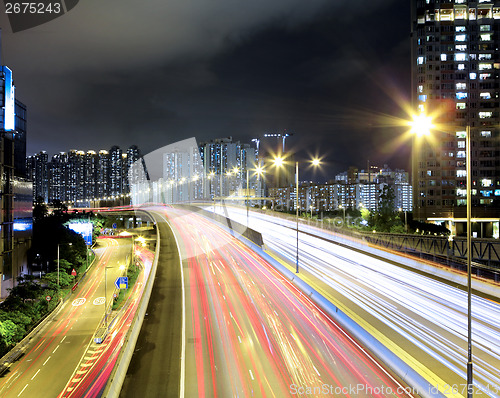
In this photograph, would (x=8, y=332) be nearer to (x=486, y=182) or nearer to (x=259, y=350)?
(x=259, y=350)

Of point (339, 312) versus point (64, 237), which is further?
point (64, 237)

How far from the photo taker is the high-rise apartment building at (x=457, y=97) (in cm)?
7200

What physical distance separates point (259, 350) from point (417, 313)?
8.19m

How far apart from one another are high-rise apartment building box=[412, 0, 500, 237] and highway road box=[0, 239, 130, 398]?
2451 inches

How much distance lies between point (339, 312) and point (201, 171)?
529 feet

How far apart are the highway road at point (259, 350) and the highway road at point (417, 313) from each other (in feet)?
4.62

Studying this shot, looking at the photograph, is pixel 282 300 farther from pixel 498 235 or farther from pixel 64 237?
pixel 498 235

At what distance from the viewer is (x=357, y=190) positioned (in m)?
176

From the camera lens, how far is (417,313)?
1798cm

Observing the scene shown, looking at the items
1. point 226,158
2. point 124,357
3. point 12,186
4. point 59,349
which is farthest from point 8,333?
point 226,158

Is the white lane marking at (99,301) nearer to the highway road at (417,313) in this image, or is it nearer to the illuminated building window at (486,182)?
the highway road at (417,313)

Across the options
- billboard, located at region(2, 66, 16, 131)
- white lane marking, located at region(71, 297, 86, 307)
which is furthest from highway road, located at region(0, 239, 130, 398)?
billboard, located at region(2, 66, 16, 131)

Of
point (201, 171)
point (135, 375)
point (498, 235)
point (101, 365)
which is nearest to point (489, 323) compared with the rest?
point (135, 375)

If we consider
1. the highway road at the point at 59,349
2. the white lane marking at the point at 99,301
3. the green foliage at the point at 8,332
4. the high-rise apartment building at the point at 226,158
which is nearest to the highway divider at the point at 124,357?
the highway road at the point at 59,349
